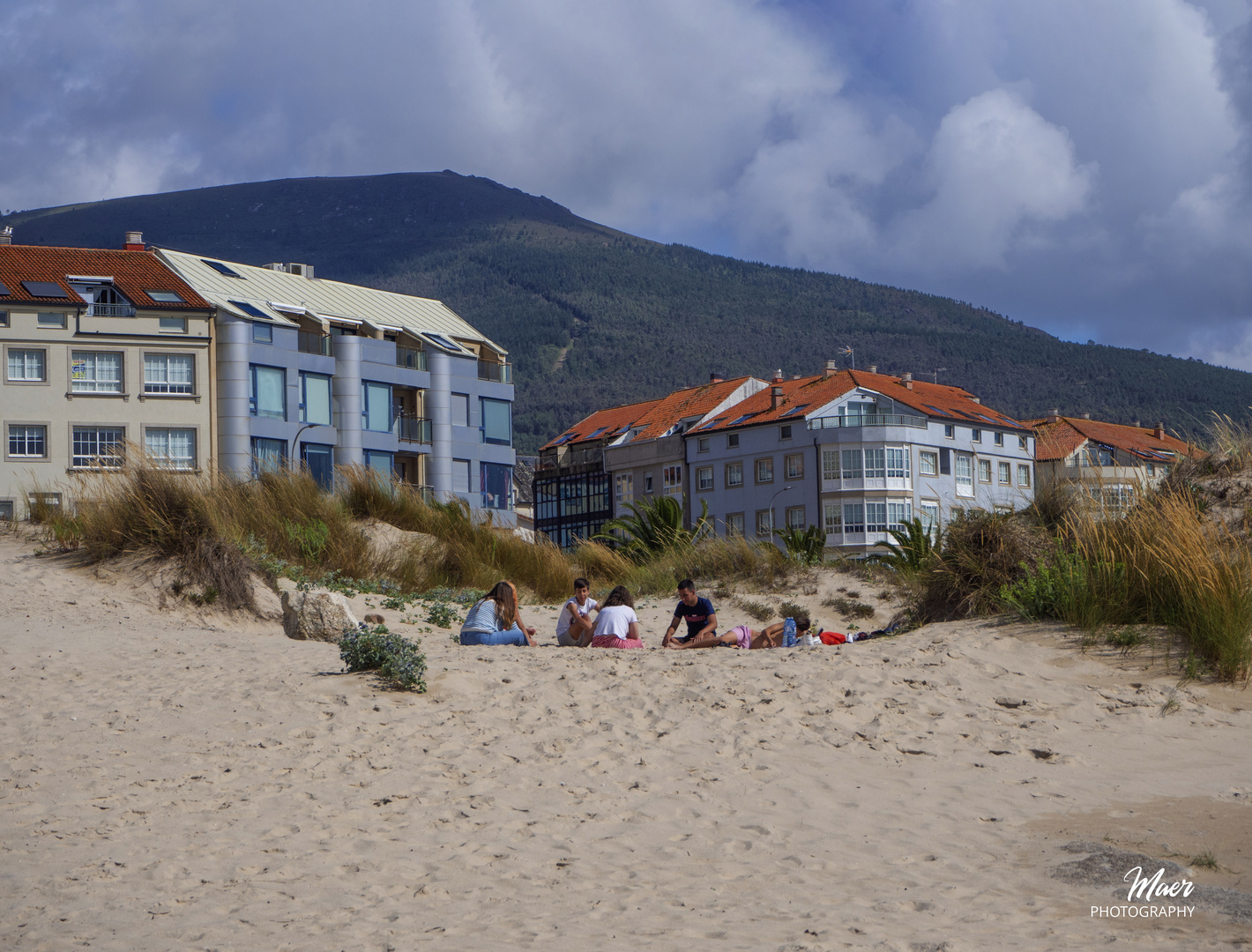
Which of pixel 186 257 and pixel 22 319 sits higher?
pixel 186 257

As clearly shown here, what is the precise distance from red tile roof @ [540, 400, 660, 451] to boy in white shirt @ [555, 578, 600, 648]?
233 feet

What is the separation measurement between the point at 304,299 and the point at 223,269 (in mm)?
3433

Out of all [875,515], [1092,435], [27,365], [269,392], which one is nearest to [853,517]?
[875,515]

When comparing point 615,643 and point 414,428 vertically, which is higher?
point 414,428

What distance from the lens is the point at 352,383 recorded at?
51906 mm

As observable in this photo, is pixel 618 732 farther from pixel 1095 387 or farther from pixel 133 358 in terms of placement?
pixel 1095 387

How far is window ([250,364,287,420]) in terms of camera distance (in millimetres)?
49188

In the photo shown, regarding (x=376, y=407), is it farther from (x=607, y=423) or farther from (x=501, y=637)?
(x=501, y=637)

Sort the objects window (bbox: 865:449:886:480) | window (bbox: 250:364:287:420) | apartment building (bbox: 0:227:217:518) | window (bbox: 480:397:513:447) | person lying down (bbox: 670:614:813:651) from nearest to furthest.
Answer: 1. person lying down (bbox: 670:614:813:651)
2. apartment building (bbox: 0:227:217:518)
3. window (bbox: 250:364:287:420)
4. window (bbox: 480:397:513:447)
5. window (bbox: 865:449:886:480)

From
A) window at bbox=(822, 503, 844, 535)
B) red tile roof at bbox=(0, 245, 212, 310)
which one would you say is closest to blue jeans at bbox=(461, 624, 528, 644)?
red tile roof at bbox=(0, 245, 212, 310)

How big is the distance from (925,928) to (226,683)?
6735 mm

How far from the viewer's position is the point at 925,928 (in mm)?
5812

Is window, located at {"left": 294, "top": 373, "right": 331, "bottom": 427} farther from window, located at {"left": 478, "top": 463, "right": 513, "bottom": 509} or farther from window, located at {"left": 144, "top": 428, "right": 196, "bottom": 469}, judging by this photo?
window, located at {"left": 478, "top": 463, "right": 513, "bottom": 509}

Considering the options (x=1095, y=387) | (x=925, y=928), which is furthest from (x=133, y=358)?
(x=1095, y=387)
